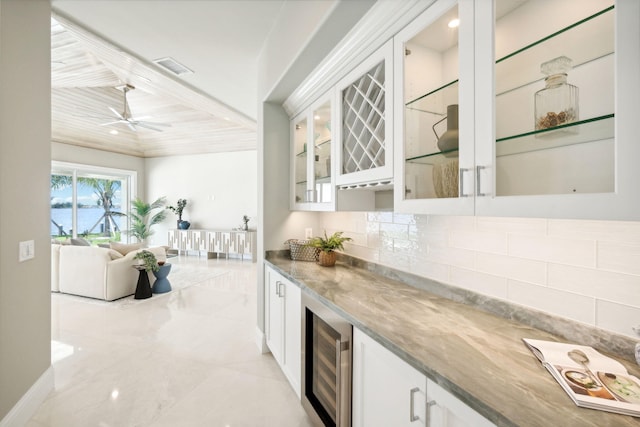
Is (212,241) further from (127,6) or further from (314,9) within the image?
(314,9)

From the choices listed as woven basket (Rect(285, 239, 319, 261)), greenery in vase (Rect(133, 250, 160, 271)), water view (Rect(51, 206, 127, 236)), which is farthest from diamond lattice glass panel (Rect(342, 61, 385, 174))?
water view (Rect(51, 206, 127, 236))

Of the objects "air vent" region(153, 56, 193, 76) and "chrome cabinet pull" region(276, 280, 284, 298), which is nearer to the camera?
"chrome cabinet pull" region(276, 280, 284, 298)

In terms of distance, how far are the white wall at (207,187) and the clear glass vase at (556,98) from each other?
724 cm

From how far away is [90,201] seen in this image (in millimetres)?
7766

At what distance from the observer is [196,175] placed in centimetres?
863

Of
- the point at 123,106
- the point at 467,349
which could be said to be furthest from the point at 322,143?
the point at 123,106

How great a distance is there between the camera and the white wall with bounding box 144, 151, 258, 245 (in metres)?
8.08

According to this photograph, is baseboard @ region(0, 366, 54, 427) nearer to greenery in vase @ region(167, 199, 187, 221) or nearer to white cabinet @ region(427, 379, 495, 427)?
white cabinet @ region(427, 379, 495, 427)

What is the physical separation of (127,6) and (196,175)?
678 cm

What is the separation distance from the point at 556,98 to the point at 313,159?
1743mm

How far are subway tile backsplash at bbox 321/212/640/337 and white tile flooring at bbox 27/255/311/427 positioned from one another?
140 centimetres

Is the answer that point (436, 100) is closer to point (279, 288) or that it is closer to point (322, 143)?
point (322, 143)

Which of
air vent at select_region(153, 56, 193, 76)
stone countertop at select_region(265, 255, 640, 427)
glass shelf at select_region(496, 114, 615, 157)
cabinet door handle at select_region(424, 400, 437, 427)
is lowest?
cabinet door handle at select_region(424, 400, 437, 427)

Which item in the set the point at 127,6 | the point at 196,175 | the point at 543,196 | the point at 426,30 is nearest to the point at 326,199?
the point at 426,30
